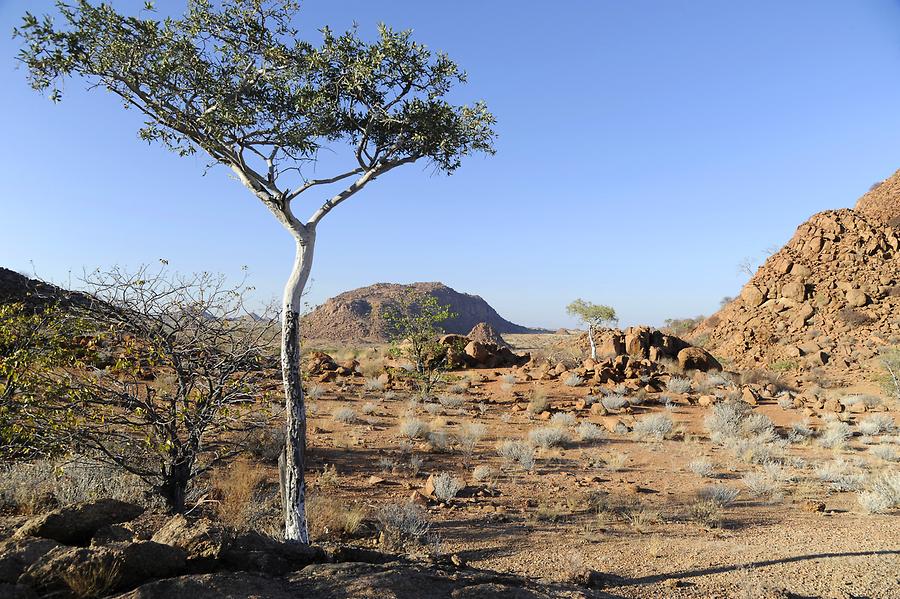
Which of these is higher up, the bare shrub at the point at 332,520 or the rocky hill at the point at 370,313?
the rocky hill at the point at 370,313

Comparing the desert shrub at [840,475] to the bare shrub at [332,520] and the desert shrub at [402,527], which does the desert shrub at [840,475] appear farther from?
the bare shrub at [332,520]

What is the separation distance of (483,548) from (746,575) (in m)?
2.89

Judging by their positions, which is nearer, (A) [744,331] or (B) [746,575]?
(B) [746,575]

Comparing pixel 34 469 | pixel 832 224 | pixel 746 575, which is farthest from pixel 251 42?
pixel 832 224

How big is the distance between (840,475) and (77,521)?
12.1 m

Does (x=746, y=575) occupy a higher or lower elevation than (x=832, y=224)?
lower

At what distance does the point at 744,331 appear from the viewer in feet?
97.7

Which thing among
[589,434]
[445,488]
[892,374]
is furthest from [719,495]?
[892,374]

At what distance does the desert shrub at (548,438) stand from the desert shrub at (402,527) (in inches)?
223

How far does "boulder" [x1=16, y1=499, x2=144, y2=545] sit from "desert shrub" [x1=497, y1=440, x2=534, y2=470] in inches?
293

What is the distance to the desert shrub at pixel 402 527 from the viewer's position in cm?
620

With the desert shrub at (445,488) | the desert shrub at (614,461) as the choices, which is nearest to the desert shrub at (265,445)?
the desert shrub at (445,488)

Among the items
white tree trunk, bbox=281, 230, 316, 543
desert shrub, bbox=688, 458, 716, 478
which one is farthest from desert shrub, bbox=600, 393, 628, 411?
white tree trunk, bbox=281, 230, 316, 543

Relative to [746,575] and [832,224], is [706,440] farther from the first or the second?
[832,224]
